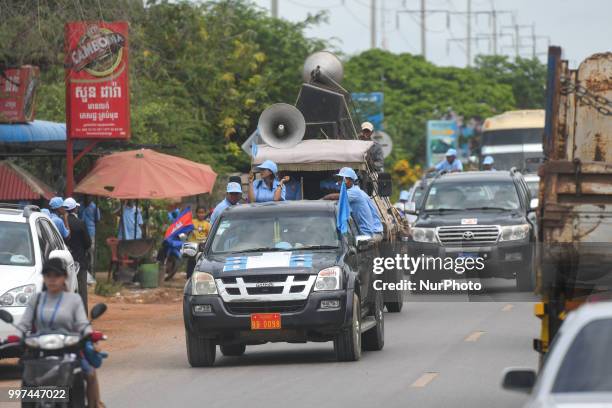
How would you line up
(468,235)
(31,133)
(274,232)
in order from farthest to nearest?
(31,133) → (468,235) → (274,232)

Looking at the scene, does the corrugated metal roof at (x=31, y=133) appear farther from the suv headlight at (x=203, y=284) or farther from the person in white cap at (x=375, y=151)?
the suv headlight at (x=203, y=284)

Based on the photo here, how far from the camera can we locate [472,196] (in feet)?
86.2

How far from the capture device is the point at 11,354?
14445 mm

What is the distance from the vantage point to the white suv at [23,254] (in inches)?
587

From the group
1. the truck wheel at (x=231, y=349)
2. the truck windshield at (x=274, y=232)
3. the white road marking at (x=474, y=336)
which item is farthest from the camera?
the white road marking at (x=474, y=336)

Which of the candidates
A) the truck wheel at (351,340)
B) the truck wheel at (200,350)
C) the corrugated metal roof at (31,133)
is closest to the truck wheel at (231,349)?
the truck wheel at (200,350)

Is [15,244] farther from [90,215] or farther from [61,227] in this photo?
[90,215]

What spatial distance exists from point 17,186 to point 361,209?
9.42m

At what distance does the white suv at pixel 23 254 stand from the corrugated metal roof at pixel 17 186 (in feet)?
31.0

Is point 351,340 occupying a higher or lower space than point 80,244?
lower

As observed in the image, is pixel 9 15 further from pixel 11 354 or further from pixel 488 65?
pixel 488 65

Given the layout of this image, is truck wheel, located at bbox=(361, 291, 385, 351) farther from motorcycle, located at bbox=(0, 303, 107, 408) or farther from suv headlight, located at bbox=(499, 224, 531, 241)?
suv headlight, located at bbox=(499, 224, 531, 241)

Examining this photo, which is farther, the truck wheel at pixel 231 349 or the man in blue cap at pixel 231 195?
the man in blue cap at pixel 231 195

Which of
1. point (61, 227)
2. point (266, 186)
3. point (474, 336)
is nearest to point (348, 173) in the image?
point (266, 186)
